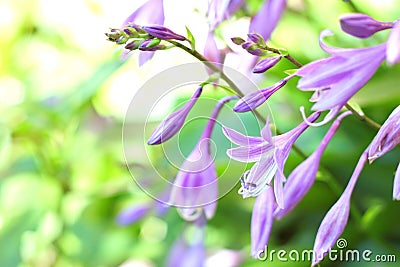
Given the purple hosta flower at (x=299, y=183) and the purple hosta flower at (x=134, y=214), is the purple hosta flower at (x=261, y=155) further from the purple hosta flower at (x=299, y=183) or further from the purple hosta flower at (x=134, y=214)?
the purple hosta flower at (x=134, y=214)

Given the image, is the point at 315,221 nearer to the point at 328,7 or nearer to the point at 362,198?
the point at 362,198

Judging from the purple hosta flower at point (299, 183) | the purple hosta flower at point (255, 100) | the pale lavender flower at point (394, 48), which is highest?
the pale lavender flower at point (394, 48)

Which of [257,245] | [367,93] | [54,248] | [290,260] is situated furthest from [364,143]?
[54,248]

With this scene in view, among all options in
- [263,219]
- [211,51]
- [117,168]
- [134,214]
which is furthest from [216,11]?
[117,168]

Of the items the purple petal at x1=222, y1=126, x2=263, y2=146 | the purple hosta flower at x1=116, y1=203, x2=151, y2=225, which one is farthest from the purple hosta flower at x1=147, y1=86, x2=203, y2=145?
the purple hosta flower at x1=116, y1=203, x2=151, y2=225

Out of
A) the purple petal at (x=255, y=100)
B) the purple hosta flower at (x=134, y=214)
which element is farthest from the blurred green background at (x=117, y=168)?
the purple petal at (x=255, y=100)
